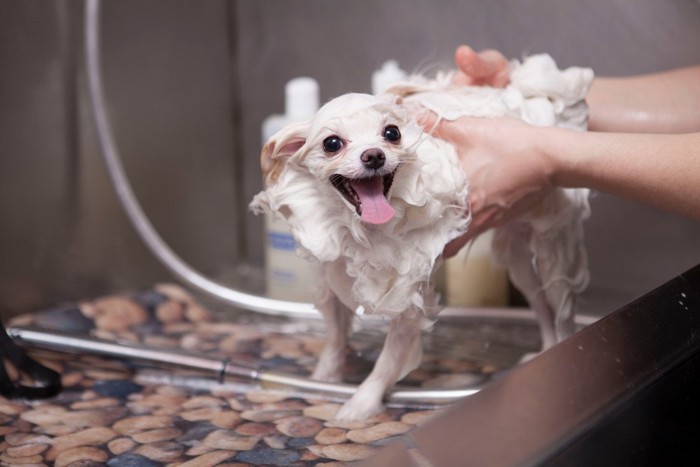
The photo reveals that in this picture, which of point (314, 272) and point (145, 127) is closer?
point (314, 272)

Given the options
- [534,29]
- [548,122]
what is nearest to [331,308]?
[548,122]

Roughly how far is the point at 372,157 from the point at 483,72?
0.31 metres

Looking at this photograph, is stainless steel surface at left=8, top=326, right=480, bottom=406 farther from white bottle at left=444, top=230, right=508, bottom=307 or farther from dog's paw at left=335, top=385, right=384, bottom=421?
white bottle at left=444, top=230, right=508, bottom=307

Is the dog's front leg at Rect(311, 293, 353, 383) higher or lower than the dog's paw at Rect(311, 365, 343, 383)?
higher

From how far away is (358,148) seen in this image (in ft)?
2.16

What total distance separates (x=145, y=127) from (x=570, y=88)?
741mm

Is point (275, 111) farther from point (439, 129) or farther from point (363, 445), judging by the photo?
point (363, 445)

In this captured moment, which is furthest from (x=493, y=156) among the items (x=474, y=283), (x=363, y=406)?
(x=474, y=283)

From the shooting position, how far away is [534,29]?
1099 mm

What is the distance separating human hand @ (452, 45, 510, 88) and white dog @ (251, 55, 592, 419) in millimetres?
16

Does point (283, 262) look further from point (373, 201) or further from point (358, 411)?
point (373, 201)

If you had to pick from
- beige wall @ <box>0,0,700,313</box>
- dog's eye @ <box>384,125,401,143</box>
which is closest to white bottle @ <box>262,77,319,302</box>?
beige wall @ <box>0,0,700,313</box>

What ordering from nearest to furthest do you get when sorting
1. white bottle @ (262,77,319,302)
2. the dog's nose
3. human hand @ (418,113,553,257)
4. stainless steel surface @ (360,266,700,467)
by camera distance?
stainless steel surface @ (360,266,700,467) < the dog's nose < human hand @ (418,113,553,257) < white bottle @ (262,77,319,302)

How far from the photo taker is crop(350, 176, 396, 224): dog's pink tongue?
0.67 metres
